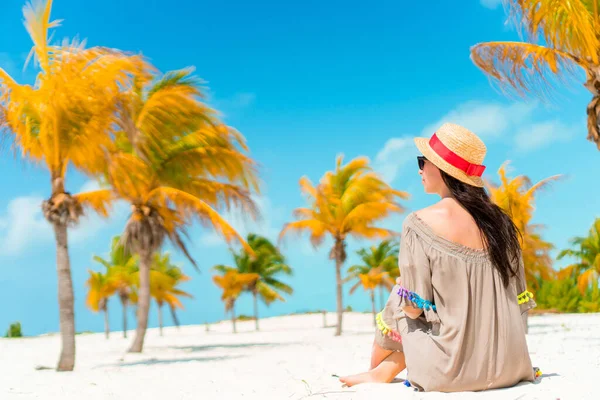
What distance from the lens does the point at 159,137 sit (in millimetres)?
15070

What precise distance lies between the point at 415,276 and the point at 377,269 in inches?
957

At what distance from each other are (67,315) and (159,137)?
5864 mm

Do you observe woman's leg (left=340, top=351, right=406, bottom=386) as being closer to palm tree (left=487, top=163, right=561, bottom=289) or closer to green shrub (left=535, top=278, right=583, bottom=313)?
palm tree (left=487, top=163, right=561, bottom=289)

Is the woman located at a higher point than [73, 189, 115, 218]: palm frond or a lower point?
lower

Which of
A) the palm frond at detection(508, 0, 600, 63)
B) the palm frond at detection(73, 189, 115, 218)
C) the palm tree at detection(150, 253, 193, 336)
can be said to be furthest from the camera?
the palm tree at detection(150, 253, 193, 336)

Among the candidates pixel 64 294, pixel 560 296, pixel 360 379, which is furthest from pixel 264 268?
pixel 360 379

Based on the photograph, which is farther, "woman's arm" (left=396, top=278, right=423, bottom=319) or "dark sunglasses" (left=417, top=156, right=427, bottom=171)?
"dark sunglasses" (left=417, top=156, right=427, bottom=171)

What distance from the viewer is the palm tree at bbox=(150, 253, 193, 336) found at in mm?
27281

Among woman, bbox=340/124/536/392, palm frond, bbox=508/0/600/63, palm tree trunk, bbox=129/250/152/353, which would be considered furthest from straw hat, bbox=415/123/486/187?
palm tree trunk, bbox=129/250/152/353

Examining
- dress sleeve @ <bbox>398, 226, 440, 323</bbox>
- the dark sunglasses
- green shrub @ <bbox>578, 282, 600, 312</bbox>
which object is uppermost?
the dark sunglasses

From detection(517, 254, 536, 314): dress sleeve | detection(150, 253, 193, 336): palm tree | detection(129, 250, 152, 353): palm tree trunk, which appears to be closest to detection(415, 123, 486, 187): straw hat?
detection(517, 254, 536, 314): dress sleeve

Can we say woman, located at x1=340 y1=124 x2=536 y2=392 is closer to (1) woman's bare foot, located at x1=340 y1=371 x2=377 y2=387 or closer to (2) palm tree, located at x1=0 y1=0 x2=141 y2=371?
(1) woman's bare foot, located at x1=340 y1=371 x2=377 y2=387

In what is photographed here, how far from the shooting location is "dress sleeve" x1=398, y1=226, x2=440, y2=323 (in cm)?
330

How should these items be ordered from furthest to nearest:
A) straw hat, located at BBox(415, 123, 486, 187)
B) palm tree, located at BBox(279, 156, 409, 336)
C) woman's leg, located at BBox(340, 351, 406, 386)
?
1. palm tree, located at BBox(279, 156, 409, 336)
2. woman's leg, located at BBox(340, 351, 406, 386)
3. straw hat, located at BBox(415, 123, 486, 187)
